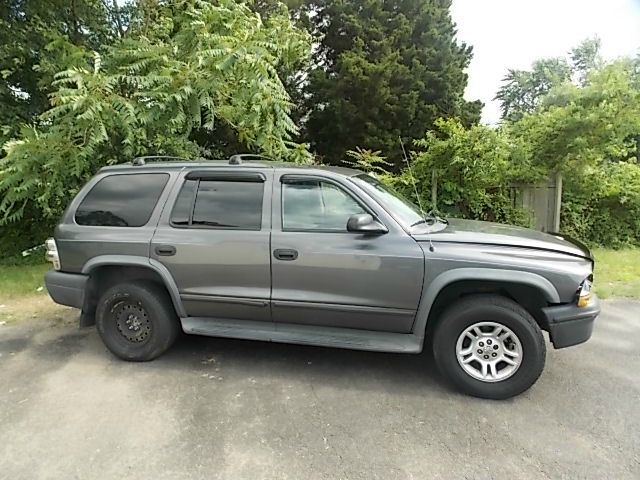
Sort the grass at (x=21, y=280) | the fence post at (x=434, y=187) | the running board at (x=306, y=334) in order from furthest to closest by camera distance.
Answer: the fence post at (x=434, y=187), the grass at (x=21, y=280), the running board at (x=306, y=334)

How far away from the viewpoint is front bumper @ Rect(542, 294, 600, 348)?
3131 millimetres

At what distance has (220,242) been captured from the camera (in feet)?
11.9

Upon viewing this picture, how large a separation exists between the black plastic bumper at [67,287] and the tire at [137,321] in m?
0.19

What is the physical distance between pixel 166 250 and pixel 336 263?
1.48 meters

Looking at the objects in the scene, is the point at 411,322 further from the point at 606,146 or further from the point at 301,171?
the point at 606,146

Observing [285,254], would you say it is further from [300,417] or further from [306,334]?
[300,417]

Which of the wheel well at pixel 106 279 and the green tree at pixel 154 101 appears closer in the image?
the wheel well at pixel 106 279

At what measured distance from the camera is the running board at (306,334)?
3369 millimetres

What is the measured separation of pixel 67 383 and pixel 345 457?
2375mm

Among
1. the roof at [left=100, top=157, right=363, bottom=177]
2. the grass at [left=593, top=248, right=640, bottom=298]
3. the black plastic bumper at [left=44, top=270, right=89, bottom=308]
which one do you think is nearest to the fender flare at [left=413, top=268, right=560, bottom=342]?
the roof at [left=100, top=157, right=363, bottom=177]

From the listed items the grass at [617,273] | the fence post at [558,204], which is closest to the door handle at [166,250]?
the grass at [617,273]

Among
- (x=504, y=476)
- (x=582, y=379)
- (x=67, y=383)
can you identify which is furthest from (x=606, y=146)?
(x=67, y=383)

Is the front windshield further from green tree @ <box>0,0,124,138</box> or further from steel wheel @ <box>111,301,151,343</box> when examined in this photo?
green tree @ <box>0,0,124,138</box>

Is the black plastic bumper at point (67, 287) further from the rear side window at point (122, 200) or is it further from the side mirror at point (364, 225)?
the side mirror at point (364, 225)
